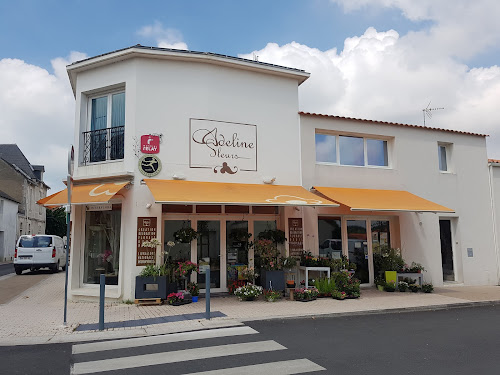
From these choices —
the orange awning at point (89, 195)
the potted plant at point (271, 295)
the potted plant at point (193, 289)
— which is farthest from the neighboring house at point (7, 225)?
the potted plant at point (271, 295)

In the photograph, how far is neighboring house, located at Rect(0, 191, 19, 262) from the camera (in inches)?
1278

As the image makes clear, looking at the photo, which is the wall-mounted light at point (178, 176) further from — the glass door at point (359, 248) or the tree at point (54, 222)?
the tree at point (54, 222)

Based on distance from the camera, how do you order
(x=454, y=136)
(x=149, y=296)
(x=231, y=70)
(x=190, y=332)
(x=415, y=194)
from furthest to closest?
(x=454, y=136), (x=415, y=194), (x=231, y=70), (x=149, y=296), (x=190, y=332)

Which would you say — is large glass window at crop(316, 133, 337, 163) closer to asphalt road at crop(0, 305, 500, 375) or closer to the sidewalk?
the sidewalk

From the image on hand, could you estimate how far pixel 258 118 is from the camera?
1201cm

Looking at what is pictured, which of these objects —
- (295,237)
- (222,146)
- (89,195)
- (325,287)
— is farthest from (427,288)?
(89,195)

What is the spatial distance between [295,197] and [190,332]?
15.6ft

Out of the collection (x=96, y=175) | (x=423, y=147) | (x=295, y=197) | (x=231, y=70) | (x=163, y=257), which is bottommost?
(x=163, y=257)

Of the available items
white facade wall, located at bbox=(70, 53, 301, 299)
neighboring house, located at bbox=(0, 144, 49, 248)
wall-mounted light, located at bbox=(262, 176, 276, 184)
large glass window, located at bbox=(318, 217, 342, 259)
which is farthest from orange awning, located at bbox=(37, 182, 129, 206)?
neighboring house, located at bbox=(0, 144, 49, 248)

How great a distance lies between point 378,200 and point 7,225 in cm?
3218

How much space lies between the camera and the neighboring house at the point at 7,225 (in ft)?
107

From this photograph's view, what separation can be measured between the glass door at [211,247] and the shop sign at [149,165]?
184 cm

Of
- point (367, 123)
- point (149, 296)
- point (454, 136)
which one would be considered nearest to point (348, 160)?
point (367, 123)

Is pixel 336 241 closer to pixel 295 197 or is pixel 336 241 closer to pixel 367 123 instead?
pixel 295 197
